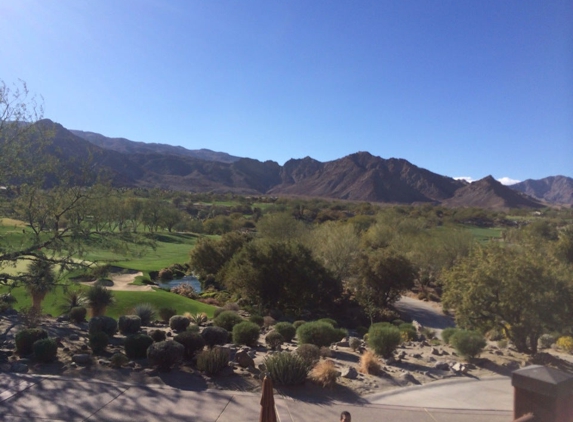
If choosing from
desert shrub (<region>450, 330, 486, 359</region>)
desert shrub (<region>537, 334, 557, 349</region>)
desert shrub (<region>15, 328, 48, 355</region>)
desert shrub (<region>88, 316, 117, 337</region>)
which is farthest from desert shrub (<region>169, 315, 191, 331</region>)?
desert shrub (<region>537, 334, 557, 349</region>)

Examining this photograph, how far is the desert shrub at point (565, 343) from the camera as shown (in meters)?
17.6

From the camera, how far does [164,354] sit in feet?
31.6

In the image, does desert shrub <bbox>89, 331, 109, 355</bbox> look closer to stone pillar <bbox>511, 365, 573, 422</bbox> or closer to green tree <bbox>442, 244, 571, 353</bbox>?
stone pillar <bbox>511, 365, 573, 422</bbox>

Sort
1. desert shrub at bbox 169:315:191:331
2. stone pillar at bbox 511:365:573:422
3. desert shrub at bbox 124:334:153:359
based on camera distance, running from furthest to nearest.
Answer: desert shrub at bbox 169:315:191:331 < desert shrub at bbox 124:334:153:359 < stone pillar at bbox 511:365:573:422

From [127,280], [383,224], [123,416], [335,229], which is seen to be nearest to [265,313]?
[127,280]

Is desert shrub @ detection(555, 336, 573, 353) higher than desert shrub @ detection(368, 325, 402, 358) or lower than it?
lower

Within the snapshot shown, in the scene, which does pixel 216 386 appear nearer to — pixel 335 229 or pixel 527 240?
pixel 335 229

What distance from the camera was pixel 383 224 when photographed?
60.5m

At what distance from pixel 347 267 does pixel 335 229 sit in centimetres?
505

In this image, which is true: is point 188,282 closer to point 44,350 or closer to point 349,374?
point 44,350

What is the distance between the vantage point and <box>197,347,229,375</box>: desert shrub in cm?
955

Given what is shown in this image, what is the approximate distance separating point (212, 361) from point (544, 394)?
6.74 metres

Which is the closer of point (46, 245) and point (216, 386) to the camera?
point (216, 386)

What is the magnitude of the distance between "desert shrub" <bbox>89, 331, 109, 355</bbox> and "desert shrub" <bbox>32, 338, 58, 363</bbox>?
900 millimetres
